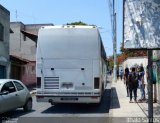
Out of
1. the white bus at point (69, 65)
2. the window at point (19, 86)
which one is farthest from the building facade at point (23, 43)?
the window at point (19, 86)

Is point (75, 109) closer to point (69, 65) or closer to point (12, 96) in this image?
point (69, 65)

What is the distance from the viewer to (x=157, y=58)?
18031 mm

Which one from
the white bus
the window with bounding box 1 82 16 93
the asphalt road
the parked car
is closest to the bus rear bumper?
the white bus

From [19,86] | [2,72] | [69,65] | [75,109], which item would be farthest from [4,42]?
[69,65]

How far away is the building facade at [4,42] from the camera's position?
31.0m

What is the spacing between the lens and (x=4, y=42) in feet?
104

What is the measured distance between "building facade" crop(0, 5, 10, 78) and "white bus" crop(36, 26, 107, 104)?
46.6 feet

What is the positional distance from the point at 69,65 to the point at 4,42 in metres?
15.8

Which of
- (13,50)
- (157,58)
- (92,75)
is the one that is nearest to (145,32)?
(92,75)

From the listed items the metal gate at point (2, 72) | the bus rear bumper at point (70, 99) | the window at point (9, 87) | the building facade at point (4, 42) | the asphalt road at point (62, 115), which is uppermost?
the building facade at point (4, 42)

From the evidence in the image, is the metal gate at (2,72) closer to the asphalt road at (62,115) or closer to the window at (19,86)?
the asphalt road at (62,115)

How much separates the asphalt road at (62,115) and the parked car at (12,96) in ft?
1.18

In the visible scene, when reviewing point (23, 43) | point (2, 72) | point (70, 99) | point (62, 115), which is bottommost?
point (62, 115)

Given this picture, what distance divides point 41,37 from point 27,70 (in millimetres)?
30613
